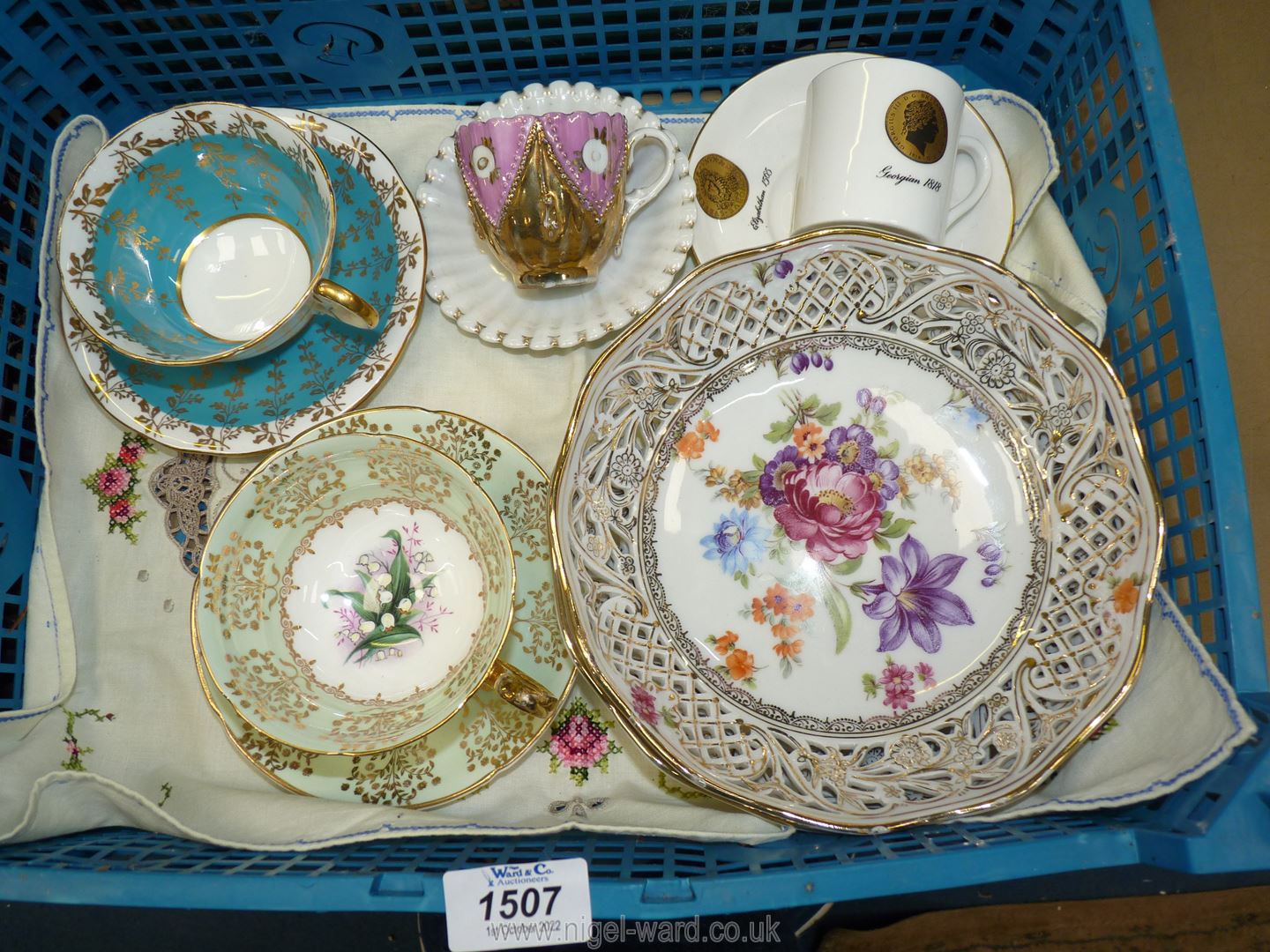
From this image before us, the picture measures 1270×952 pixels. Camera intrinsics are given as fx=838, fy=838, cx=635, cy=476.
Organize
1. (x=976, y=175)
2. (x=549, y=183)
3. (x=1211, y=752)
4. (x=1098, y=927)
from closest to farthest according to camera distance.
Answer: (x=1211, y=752) → (x=549, y=183) → (x=976, y=175) → (x=1098, y=927)

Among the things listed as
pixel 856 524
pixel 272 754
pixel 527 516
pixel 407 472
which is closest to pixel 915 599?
pixel 856 524

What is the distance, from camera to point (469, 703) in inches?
29.2

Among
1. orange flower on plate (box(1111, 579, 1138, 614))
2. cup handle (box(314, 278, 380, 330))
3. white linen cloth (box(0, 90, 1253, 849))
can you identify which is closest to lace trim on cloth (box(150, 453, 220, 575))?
white linen cloth (box(0, 90, 1253, 849))

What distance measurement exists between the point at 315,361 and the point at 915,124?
1.91 ft

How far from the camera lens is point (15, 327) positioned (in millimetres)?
800

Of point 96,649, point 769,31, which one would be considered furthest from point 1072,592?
point 96,649

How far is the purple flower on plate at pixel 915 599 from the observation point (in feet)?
2.37

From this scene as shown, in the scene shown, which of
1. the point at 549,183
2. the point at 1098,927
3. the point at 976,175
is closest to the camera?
Result: the point at 549,183

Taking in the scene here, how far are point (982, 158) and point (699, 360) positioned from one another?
1.12ft

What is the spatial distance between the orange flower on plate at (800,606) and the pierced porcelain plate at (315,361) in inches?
16.7

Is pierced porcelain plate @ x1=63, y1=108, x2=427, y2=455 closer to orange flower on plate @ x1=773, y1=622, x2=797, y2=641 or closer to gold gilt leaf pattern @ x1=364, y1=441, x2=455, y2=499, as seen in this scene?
gold gilt leaf pattern @ x1=364, y1=441, x2=455, y2=499

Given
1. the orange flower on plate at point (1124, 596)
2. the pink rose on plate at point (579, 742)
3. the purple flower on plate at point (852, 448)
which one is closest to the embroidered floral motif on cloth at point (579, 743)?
the pink rose on plate at point (579, 742)

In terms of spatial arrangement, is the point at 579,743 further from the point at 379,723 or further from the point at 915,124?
the point at 915,124

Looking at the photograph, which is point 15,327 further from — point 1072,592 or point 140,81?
point 1072,592
